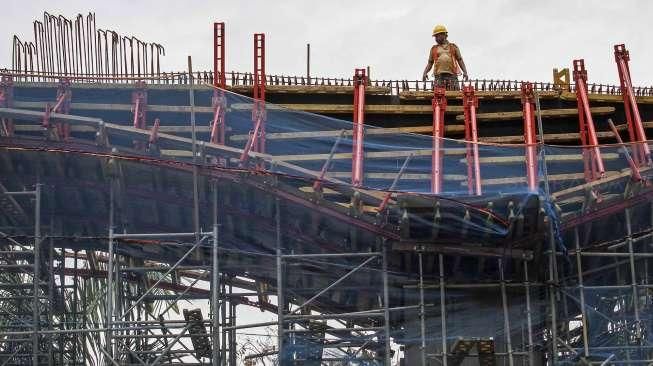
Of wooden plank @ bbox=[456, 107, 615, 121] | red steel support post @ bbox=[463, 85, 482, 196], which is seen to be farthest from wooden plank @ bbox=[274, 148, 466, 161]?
wooden plank @ bbox=[456, 107, 615, 121]

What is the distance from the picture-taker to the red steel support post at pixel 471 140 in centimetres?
2539

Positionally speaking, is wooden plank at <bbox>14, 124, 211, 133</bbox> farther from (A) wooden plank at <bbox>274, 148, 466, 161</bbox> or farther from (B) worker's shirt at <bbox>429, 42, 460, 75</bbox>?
(B) worker's shirt at <bbox>429, 42, 460, 75</bbox>

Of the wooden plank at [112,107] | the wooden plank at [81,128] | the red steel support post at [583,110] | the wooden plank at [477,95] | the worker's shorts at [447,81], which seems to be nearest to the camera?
the wooden plank at [112,107]

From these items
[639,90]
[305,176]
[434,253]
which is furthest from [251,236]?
[639,90]

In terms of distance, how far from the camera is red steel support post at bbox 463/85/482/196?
2539 cm

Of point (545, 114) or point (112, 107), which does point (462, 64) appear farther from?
point (112, 107)

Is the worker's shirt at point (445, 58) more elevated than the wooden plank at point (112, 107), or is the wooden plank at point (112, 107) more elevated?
the worker's shirt at point (445, 58)

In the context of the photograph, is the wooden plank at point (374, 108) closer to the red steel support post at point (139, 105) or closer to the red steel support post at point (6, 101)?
the red steel support post at point (139, 105)

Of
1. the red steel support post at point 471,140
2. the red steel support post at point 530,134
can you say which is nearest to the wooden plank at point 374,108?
the red steel support post at point 471,140

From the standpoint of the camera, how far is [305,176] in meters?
25.1

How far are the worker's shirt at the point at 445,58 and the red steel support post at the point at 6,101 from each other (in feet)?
34.1

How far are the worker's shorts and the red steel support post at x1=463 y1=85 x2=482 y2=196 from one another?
786 millimetres

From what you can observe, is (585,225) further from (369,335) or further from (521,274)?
(369,335)

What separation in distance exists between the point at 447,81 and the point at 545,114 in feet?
8.21
